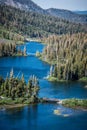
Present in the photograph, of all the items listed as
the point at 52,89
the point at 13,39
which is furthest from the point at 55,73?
the point at 13,39

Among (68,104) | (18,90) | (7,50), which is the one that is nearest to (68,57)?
(7,50)

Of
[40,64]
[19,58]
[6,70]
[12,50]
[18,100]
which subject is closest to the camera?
[18,100]

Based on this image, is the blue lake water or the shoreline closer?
the blue lake water

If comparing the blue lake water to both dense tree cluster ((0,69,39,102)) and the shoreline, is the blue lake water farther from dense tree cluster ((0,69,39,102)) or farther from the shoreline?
dense tree cluster ((0,69,39,102))

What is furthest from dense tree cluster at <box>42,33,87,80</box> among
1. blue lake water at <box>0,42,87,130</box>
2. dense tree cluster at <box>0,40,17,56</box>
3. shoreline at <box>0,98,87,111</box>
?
shoreline at <box>0,98,87,111</box>

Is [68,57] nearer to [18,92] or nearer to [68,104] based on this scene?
[18,92]

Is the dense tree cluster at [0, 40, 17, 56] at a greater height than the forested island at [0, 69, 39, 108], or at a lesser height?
lesser

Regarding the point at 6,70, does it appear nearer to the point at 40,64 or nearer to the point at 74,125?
the point at 40,64

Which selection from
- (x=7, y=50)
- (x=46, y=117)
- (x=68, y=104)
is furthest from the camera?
(x=7, y=50)
